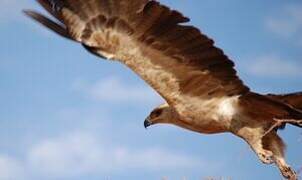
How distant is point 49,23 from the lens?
805cm

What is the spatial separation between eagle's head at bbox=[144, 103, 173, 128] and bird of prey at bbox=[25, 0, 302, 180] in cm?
53

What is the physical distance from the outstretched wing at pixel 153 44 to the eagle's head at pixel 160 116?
587 millimetres

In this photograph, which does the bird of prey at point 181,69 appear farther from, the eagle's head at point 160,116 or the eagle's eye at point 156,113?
the eagle's eye at point 156,113

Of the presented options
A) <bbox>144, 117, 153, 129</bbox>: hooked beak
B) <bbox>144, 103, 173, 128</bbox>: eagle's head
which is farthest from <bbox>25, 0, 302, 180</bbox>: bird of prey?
<bbox>144, 117, 153, 129</bbox>: hooked beak

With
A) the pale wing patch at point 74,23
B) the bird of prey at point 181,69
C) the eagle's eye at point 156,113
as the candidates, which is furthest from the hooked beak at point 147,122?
the pale wing patch at point 74,23

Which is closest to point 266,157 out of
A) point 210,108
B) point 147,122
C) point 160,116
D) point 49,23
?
point 210,108

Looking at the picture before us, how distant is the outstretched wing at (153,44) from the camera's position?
754cm

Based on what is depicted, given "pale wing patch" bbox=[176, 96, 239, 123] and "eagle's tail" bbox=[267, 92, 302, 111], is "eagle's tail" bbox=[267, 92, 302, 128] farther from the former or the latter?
"pale wing patch" bbox=[176, 96, 239, 123]

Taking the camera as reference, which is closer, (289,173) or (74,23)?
(289,173)

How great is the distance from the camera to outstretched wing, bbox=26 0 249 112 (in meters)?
7.54

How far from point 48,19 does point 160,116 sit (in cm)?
183

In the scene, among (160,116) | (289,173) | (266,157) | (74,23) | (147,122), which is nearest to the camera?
(289,173)

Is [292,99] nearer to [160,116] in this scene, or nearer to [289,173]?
[289,173]

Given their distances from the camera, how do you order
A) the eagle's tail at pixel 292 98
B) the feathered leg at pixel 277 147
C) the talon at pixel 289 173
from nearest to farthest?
the talon at pixel 289 173, the feathered leg at pixel 277 147, the eagle's tail at pixel 292 98
